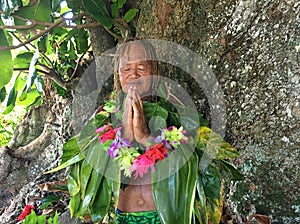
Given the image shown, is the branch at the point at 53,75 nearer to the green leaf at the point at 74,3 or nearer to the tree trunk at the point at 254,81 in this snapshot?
the green leaf at the point at 74,3

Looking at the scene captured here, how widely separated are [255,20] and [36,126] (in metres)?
1.81

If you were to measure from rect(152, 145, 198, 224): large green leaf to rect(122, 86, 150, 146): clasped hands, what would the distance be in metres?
0.08

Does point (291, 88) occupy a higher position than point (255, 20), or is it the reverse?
point (255, 20)

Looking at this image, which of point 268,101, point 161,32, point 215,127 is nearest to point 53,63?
point 161,32

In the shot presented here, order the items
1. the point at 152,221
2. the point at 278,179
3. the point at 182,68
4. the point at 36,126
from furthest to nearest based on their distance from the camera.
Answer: the point at 36,126
the point at 182,68
the point at 278,179
the point at 152,221

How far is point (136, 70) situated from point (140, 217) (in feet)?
1.23

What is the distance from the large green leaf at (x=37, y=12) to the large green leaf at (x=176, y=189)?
0.83 metres

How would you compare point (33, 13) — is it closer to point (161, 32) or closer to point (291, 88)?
point (161, 32)

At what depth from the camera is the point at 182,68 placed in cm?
121

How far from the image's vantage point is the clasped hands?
87 cm

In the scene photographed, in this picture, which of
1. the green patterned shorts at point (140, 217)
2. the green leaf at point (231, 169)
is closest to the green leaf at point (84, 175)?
the green patterned shorts at point (140, 217)

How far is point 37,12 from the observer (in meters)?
1.36

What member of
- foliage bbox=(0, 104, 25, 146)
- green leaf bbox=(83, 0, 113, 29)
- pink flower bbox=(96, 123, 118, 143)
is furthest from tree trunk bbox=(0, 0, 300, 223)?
foliage bbox=(0, 104, 25, 146)

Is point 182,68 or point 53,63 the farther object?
point 53,63
